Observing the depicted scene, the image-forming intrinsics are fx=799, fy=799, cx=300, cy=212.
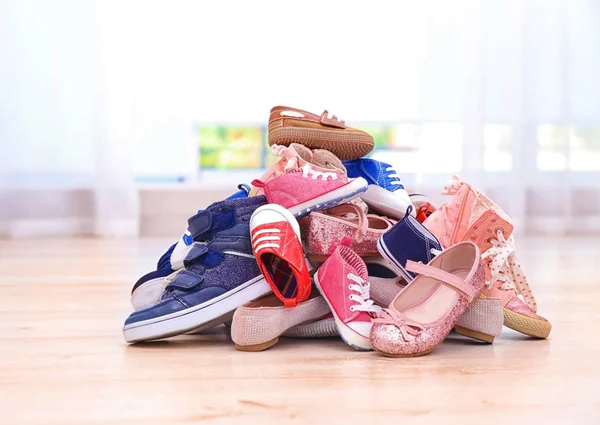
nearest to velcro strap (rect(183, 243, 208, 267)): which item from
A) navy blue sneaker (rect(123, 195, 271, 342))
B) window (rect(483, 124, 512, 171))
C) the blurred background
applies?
navy blue sneaker (rect(123, 195, 271, 342))

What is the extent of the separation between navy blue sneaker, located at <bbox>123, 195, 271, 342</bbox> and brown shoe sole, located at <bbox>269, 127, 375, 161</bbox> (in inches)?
6.8

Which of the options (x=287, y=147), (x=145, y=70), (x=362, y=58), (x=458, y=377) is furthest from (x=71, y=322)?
(x=362, y=58)

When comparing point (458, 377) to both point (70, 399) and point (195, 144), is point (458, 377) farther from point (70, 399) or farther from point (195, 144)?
point (195, 144)

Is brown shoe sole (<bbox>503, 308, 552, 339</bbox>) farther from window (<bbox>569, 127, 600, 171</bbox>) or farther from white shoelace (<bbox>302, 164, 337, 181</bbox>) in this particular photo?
window (<bbox>569, 127, 600, 171</bbox>)

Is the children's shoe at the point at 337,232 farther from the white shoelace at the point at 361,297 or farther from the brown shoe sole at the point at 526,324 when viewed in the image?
the brown shoe sole at the point at 526,324

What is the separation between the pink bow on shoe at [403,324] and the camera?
116 cm

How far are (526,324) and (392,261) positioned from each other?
247 mm

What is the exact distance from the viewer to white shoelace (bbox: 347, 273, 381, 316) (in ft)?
3.98

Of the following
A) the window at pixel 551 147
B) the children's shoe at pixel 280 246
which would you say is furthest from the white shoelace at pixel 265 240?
the window at pixel 551 147

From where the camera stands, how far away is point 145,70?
9.91 feet

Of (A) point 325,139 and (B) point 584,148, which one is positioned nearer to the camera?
(A) point 325,139

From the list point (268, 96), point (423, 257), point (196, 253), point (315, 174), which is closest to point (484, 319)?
point (423, 257)

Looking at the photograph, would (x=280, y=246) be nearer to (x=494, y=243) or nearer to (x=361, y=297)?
(x=361, y=297)

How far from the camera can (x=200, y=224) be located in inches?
51.2
